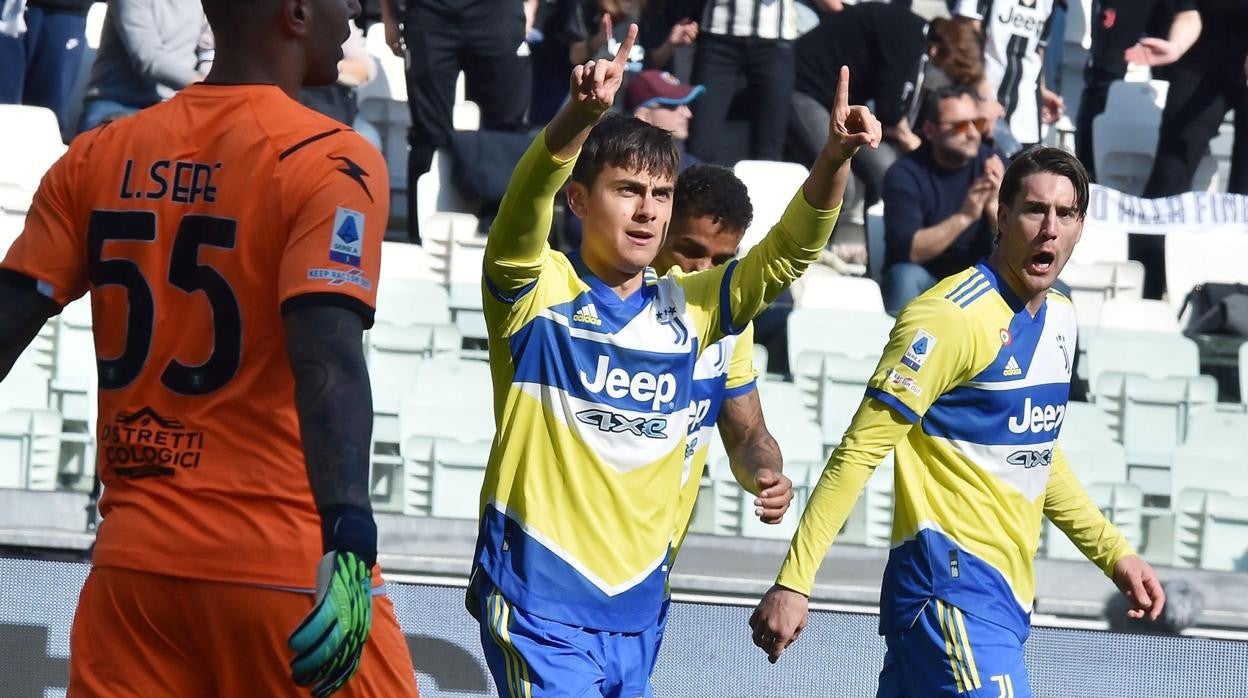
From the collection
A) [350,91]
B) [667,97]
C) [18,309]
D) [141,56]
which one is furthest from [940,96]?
[18,309]

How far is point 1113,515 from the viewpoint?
6949 millimetres

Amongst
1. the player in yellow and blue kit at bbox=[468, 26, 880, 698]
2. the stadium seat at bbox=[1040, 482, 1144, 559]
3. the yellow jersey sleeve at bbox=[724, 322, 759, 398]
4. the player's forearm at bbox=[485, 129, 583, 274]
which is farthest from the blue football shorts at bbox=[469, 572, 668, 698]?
the stadium seat at bbox=[1040, 482, 1144, 559]

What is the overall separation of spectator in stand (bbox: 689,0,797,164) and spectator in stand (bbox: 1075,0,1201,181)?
248cm

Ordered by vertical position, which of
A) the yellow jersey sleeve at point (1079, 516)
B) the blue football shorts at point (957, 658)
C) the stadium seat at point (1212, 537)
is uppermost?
the yellow jersey sleeve at point (1079, 516)

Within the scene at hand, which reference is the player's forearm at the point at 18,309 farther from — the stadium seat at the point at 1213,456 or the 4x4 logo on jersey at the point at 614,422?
the stadium seat at the point at 1213,456

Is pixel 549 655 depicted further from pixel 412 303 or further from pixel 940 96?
pixel 940 96

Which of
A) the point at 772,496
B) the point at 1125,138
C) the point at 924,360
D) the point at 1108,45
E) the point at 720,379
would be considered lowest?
the point at 772,496

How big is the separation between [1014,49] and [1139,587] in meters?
5.74

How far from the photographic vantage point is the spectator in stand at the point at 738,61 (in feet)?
29.9

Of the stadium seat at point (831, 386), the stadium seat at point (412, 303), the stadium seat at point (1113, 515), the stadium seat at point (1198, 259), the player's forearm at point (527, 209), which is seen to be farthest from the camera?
the stadium seat at point (1198, 259)

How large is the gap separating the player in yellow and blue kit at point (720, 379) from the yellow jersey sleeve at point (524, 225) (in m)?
0.58

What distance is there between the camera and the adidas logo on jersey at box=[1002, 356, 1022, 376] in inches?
174

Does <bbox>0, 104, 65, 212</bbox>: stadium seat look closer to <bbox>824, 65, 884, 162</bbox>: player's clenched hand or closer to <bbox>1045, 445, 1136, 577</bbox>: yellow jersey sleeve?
<bbox>1045, 445, 1136, 577</bbox>: yellow jersey sleeve

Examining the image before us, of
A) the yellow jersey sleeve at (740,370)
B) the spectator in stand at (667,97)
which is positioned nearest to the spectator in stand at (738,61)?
the spectator in stand at (667,97)
